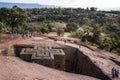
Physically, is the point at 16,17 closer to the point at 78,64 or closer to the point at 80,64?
the point at 78,64

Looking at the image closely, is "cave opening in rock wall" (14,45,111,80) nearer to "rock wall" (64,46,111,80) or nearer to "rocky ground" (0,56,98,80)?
"rock wall" (64,46,111,80)

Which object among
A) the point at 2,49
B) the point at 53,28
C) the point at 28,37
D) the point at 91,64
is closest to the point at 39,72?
the point at 91,64

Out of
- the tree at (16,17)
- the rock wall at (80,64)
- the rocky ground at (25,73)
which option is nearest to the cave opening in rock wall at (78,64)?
→ the rock wall at (80,64)

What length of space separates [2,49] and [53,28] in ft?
111

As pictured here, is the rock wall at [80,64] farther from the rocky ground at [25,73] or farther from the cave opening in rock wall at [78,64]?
the rocky ground at [25,73]

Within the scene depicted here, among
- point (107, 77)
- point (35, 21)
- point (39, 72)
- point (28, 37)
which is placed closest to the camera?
point (39, 72)

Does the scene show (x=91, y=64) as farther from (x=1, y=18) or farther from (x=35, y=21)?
(x=35, y=21)

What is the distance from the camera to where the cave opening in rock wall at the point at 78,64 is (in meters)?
20.9

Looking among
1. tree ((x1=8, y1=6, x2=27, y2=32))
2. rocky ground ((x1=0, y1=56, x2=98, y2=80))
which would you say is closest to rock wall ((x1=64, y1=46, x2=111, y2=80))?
rocky ground ((x1=0, y1=56, x2=98, y2=80))

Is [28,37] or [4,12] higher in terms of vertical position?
[4,12]

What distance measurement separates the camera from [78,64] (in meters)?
27.1

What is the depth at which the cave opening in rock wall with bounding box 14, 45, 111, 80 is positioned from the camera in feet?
68.5

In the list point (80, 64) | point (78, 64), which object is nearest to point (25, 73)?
point (80, 64)

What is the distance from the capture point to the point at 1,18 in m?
40.6
